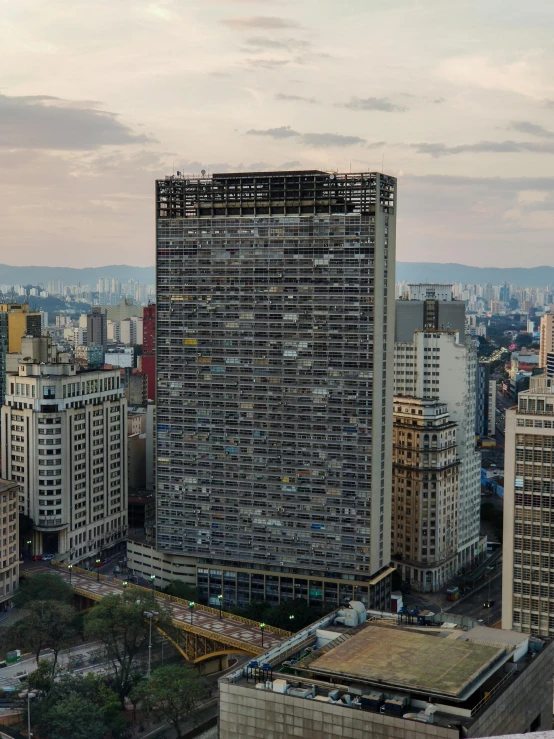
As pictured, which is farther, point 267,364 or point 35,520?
point 35,520

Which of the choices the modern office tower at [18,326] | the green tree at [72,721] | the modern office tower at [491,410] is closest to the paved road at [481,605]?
the green tree at [72,721]

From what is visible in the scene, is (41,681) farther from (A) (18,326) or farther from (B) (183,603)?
(A) (18,326)

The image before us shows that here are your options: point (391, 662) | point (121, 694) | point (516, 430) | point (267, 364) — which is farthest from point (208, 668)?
point (391, 662)

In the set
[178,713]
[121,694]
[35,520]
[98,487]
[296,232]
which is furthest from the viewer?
[98,487]

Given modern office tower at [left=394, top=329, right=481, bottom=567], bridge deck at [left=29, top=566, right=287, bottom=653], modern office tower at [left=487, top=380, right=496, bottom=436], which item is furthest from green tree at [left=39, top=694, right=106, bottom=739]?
modern office tower at [left=487, top=380, right=496, bottom=436]

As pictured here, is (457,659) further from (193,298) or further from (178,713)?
(193,298)

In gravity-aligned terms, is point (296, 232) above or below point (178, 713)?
above
